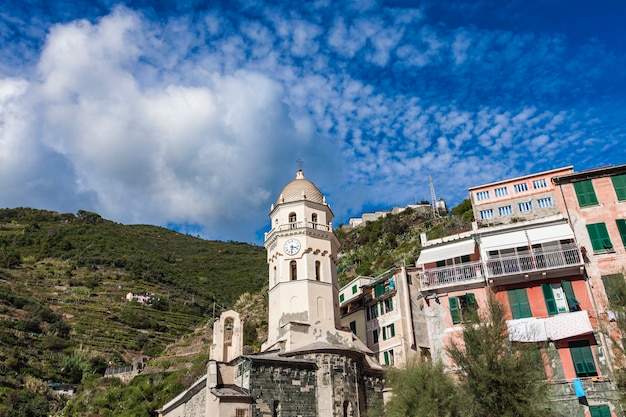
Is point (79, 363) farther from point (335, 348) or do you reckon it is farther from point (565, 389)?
point (565, 389)

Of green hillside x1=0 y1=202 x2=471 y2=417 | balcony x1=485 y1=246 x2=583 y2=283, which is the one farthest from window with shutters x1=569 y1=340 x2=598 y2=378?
green hillside x1=0 y1=202 x2=471 y2=417

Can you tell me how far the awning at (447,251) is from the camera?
29.1m

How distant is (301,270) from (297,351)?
5.57 m

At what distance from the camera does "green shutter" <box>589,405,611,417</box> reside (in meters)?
23.0

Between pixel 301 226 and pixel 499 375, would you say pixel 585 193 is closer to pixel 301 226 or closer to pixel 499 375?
pixel 499 375

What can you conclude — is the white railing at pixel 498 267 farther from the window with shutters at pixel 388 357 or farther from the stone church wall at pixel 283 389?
the window with shutters at pixel 388 357

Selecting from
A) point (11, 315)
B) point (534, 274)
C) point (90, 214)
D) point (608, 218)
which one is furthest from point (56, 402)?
point (90, 214)

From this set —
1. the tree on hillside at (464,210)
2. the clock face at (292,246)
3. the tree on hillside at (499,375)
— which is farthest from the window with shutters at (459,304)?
the tree on hillside at (464,210)

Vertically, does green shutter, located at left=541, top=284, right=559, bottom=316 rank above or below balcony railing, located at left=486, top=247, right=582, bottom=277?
below

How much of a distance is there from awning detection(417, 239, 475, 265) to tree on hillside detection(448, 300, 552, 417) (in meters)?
8.05

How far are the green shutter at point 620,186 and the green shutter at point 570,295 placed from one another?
5.42 meters

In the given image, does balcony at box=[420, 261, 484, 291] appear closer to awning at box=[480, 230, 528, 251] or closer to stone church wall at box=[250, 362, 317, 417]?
awning at box=[480, 230, 528, 251]

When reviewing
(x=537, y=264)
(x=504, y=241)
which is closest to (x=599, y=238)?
(x=537, y=264)

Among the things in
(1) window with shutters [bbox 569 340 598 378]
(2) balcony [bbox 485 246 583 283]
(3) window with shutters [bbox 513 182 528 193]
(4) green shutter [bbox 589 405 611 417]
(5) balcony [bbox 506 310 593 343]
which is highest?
(3) window with shutters [bbox 513 182 528 193]
